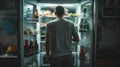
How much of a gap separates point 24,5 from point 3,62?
46.3 inches

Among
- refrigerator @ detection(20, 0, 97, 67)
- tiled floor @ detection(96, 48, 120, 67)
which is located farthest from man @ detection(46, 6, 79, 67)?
tiled floor @ detection(96, 48, 120, 67)

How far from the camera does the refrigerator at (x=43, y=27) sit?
5270 mm

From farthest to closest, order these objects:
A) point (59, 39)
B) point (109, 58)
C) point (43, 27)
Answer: point (43, 27)
point (109, 58)
point (59, 39)

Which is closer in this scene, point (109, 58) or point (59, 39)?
point (59, 39)

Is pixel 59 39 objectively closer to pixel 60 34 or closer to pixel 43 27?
pixel 60 34

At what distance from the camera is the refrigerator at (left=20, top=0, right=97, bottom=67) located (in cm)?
527

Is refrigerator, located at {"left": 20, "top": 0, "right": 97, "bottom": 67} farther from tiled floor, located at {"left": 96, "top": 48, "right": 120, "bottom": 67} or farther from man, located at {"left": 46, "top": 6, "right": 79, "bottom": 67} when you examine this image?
man, located at {"left": 46, "top": 6, "right": 79, "bottom": 67}

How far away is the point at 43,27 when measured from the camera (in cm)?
698

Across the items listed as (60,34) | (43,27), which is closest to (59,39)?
(60,34)

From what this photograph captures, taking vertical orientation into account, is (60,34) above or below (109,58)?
above

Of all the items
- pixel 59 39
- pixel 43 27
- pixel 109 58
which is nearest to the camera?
pixel 59 39

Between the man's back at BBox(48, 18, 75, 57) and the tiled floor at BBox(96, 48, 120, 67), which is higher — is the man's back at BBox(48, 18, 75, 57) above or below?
above

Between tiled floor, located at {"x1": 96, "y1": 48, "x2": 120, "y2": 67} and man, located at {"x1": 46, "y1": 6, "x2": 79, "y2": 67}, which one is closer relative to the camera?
man, located at {"x1": 46, "y1": 6, "x2": 79, "y2": 67}

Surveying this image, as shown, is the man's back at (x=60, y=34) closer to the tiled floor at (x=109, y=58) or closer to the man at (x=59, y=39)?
the man at (x=59, y=39)
